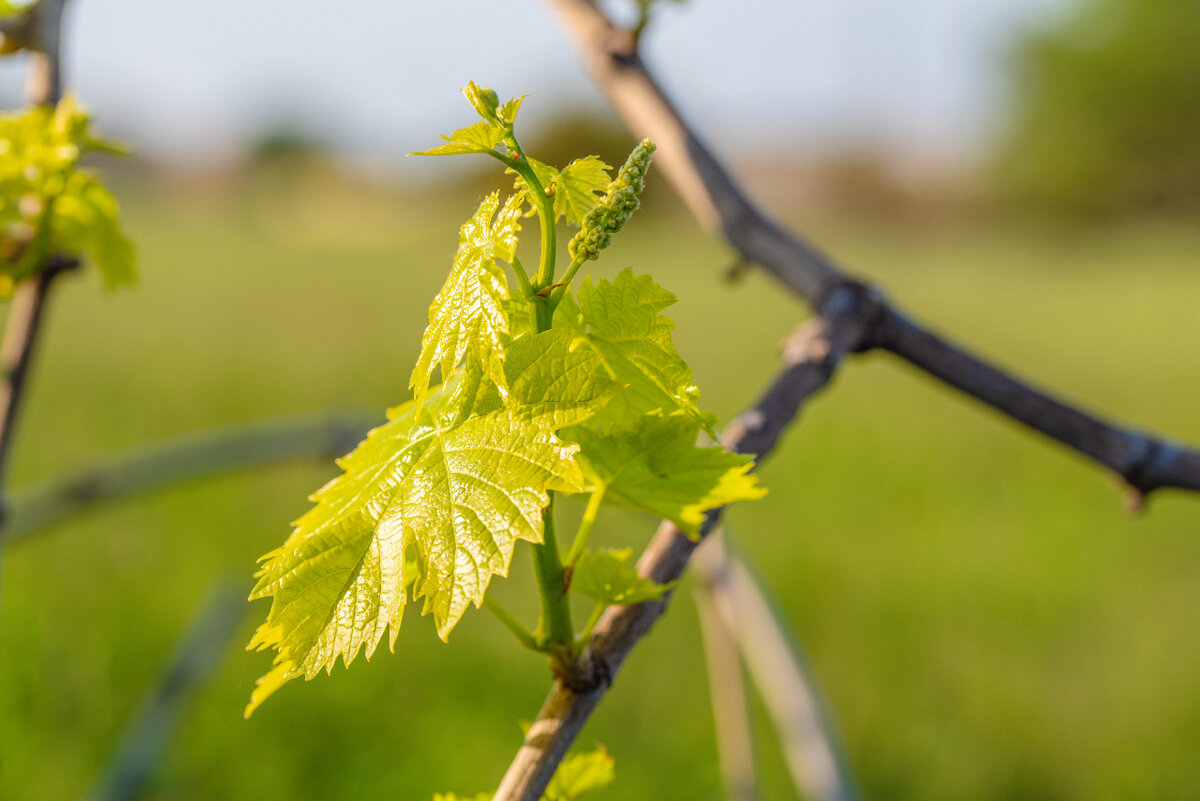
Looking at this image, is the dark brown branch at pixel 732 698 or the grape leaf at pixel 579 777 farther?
the dark brown branch at pixel 732 698

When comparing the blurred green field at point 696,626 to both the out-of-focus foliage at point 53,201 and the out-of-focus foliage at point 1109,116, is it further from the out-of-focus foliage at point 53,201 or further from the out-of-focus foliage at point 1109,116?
the out-of-focus foliage at point 1109,116

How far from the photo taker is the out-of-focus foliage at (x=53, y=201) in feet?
1.31

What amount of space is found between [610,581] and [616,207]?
112 mm

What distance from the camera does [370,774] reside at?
3.61 feet

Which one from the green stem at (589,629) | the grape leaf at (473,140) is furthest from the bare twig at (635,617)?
the grape leaf at (473,140)

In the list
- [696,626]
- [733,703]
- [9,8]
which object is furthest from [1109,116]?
[9,8]

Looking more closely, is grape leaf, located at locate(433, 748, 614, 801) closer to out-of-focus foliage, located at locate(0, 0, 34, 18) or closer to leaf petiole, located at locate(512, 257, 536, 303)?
leaf petiole, located at locate(512, 257, 536, 303)

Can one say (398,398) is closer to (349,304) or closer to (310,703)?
(310,703)

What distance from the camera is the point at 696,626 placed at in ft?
5.41

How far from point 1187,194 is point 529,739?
52.2 ft

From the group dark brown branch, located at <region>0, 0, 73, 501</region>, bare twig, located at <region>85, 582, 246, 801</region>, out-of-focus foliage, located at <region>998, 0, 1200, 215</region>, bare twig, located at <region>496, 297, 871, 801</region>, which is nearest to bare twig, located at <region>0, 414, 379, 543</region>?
dark brown branch, located at <region>0, 0, 73, 501</region>

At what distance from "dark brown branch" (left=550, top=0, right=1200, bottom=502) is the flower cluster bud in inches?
11.3

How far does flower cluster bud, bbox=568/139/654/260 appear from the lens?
20cm

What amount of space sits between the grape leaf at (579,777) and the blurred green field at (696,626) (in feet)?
0.33
